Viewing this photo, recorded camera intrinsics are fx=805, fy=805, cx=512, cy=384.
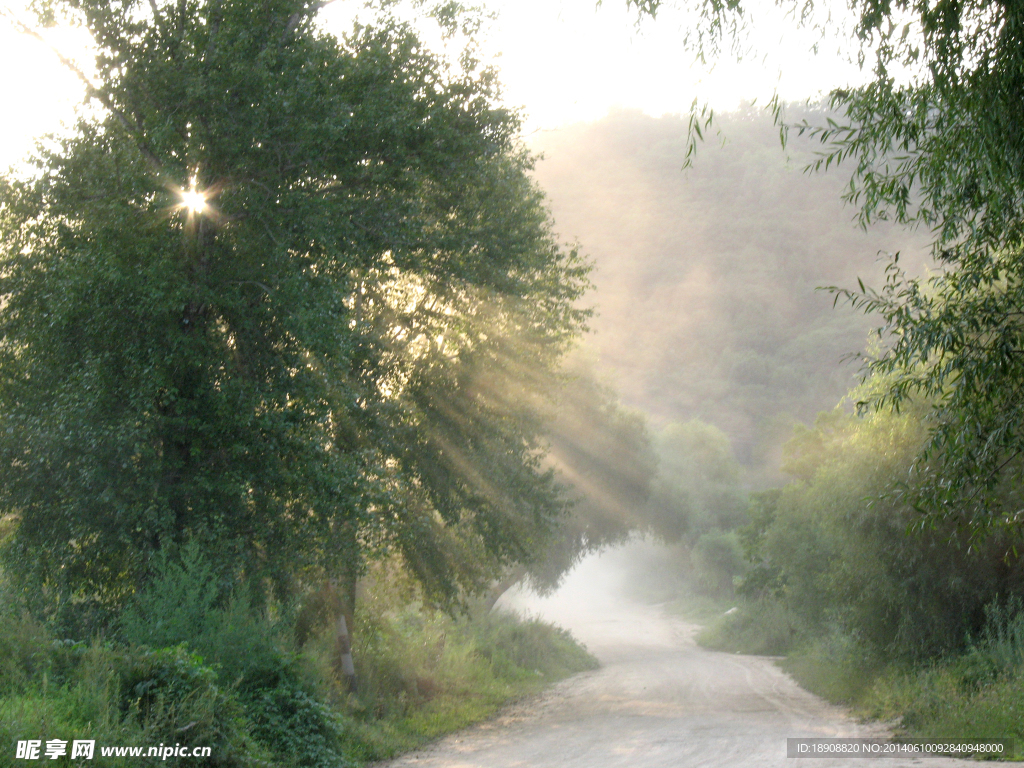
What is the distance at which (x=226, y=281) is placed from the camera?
11258mm

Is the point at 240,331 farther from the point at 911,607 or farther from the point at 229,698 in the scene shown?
the point at 911,607

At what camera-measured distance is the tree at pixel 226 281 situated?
402 inches

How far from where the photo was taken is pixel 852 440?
14.8 m

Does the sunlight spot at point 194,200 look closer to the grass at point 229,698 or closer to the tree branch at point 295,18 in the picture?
the tree branch at point 295,18

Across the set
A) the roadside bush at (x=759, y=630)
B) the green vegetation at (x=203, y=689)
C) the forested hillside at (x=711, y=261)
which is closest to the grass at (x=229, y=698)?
the green vegetation at (x=203, y=689)

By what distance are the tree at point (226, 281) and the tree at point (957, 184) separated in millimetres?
5716

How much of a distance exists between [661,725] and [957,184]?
30.3ft

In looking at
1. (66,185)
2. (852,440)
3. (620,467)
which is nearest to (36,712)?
(66,185)

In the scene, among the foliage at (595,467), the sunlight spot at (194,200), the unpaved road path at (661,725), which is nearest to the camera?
the unpaved road path at (661,725)

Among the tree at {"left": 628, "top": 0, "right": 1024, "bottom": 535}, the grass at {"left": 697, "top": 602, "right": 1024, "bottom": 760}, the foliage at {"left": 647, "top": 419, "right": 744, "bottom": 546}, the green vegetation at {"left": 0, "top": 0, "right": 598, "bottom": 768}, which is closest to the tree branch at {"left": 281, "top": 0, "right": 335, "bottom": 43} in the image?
the green vegetation at {"left": 0, "top": 0, "right": 598, "bottom": 768}

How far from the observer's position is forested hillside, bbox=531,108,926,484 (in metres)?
100

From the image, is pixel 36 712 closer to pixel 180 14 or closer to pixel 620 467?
pixel 180 14

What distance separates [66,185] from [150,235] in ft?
4.59

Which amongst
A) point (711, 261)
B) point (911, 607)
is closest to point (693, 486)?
point (911, 607)
